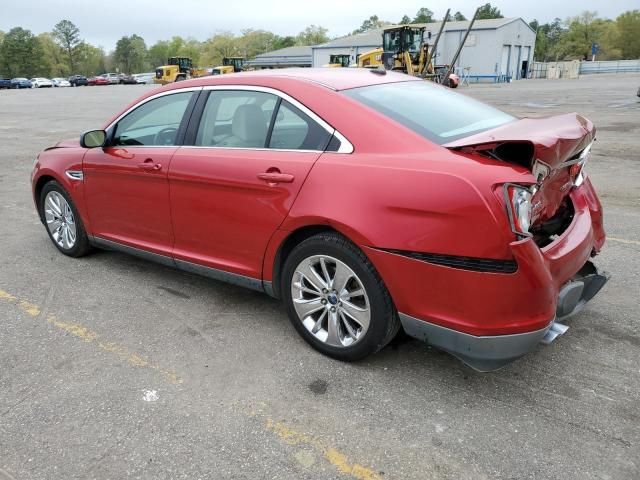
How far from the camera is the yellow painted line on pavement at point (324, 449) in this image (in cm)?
232

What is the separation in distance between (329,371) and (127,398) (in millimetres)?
1102

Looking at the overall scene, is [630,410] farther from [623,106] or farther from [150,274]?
[623,106]

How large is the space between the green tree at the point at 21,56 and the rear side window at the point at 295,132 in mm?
110519

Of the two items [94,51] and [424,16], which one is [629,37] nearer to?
[424,16]

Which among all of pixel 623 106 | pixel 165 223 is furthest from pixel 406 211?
pixel 623 106

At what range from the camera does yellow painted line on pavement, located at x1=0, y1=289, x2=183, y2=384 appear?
10.3 ft

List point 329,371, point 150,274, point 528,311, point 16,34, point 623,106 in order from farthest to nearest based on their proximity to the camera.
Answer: point 16,34 < point 623,106 < point 150,274 < point 329,371 < point 528,311

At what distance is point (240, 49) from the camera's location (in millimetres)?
116438

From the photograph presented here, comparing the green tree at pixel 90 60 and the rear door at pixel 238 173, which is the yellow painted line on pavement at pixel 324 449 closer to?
the rear door at pixel 238 173

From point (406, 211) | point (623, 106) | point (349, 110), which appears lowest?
point (623, 106)

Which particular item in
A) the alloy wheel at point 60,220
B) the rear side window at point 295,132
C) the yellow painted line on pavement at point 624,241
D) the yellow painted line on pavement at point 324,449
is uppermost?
the rear side window at point 295,132

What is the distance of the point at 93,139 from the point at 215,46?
400ft

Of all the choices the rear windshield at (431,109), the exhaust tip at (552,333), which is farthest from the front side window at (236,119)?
the exhaust tip at (552,333)

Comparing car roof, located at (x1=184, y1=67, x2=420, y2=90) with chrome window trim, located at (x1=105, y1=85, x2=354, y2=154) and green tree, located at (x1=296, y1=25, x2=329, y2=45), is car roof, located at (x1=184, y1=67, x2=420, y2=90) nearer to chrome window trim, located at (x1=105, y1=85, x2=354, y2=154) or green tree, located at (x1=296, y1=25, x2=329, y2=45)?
chrome window trim, located at (x1=105, y1=85, x2=354, y2=154)
